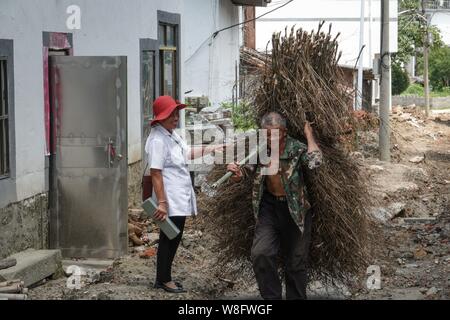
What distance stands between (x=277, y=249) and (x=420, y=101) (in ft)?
133

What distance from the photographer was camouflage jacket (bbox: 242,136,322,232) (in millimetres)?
6598

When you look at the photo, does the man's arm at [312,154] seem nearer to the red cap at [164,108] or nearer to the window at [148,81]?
the red cap at [164,108]

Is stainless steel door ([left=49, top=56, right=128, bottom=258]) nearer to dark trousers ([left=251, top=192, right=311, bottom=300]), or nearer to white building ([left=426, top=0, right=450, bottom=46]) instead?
dark trousers ([left=251, top=192, right=311, bottom=300])

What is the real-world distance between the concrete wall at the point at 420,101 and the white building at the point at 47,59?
106ft

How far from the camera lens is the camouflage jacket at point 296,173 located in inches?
260

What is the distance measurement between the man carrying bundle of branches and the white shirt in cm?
66

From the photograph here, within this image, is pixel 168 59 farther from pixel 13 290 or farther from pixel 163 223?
pixel 13 290

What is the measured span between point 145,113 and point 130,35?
141 centimetres

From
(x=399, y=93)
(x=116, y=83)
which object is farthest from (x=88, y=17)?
(x=399, y=93)

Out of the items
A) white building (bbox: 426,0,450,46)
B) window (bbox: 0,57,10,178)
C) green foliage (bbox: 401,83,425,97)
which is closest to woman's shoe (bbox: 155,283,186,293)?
window (bbox: 0,57,10,178)

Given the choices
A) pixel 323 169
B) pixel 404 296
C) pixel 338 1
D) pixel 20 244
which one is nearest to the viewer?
pixel 323 169

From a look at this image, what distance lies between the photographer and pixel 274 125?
6.71m

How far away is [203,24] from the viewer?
67.5 feet

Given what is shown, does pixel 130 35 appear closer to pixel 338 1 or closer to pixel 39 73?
pixel 39 73
